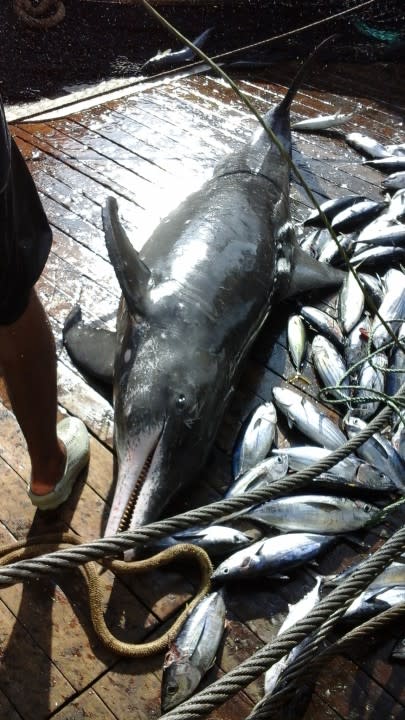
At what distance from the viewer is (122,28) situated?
10.7 metres

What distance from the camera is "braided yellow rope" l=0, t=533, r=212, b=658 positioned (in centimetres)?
254

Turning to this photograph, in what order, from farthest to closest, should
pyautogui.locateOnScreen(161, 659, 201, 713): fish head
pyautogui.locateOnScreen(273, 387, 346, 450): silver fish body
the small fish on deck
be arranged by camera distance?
the small fish on deck, pyautogui.locateOnScreen(273, 387, 346, 450): silver fish body, pyautogui.locateOnScreen(161, 659, 201, 713): fish head

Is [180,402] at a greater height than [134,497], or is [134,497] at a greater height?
[180,402]

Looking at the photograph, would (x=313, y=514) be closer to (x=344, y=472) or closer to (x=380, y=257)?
(x=344, y=472)

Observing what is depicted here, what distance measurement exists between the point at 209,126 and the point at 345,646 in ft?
15.9

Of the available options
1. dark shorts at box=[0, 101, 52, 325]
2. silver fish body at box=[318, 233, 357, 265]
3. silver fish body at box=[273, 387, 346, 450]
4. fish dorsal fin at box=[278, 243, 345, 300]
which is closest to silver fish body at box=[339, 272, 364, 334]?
fish dorsal fin at box=[278, 243, 345, 300]

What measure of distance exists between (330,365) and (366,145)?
280cm

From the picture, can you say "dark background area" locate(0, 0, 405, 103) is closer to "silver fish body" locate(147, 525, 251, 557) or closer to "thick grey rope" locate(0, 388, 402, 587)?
"thick grey rope" locate(0, 388, 402, 587)

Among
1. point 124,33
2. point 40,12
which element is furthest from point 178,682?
point 124,33

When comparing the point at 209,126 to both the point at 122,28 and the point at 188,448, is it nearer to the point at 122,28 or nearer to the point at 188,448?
the point at 188,448

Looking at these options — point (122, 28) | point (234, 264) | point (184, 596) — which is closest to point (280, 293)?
point (234, 264)

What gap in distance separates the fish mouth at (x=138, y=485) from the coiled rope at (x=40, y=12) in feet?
29.4

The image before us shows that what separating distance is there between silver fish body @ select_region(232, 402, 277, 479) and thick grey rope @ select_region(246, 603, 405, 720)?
2.97 feet

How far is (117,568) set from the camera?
2.74 meters
